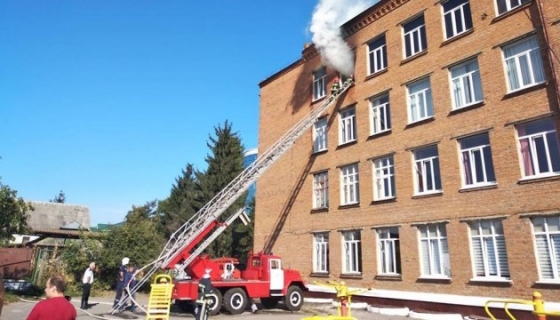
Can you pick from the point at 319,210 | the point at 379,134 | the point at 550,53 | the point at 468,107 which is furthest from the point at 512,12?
the point at 319,210

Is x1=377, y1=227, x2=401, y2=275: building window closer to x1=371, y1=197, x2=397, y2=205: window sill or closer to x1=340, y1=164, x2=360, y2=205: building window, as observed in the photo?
x1=371, y1=197, x2=397, y2=205: window sill

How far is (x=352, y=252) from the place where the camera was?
18109 millimetres

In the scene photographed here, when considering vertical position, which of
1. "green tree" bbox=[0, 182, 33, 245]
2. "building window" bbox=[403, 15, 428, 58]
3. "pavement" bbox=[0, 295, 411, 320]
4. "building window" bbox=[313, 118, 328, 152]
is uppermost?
"building window" bbox=[403, 15, 428, 58]

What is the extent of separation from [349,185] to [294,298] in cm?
632

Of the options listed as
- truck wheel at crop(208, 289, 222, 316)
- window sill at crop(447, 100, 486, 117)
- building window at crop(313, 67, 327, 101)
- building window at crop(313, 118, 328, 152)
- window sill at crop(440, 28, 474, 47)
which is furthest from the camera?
building window at crop(313, 67, 327, 101)

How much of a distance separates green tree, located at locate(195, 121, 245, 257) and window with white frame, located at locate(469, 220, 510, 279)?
2176 centimetres

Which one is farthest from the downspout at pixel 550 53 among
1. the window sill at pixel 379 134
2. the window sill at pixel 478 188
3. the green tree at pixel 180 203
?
the green tree at pixel 180 203

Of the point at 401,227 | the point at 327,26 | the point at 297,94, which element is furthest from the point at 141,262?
the point at 327,26

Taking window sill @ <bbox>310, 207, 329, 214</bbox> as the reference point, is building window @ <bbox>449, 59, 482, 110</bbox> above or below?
above

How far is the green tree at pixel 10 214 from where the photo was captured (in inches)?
656

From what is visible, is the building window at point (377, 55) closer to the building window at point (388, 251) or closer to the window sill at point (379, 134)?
the window sill at point (379, 134)

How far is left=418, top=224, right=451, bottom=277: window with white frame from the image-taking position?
1453 cm

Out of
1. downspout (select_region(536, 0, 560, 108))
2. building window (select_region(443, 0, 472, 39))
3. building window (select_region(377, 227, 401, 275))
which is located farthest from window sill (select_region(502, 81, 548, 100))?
building window (select_region(377, 227, 401, 275))

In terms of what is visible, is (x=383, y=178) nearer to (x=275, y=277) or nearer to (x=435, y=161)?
(x=435, y=161)
